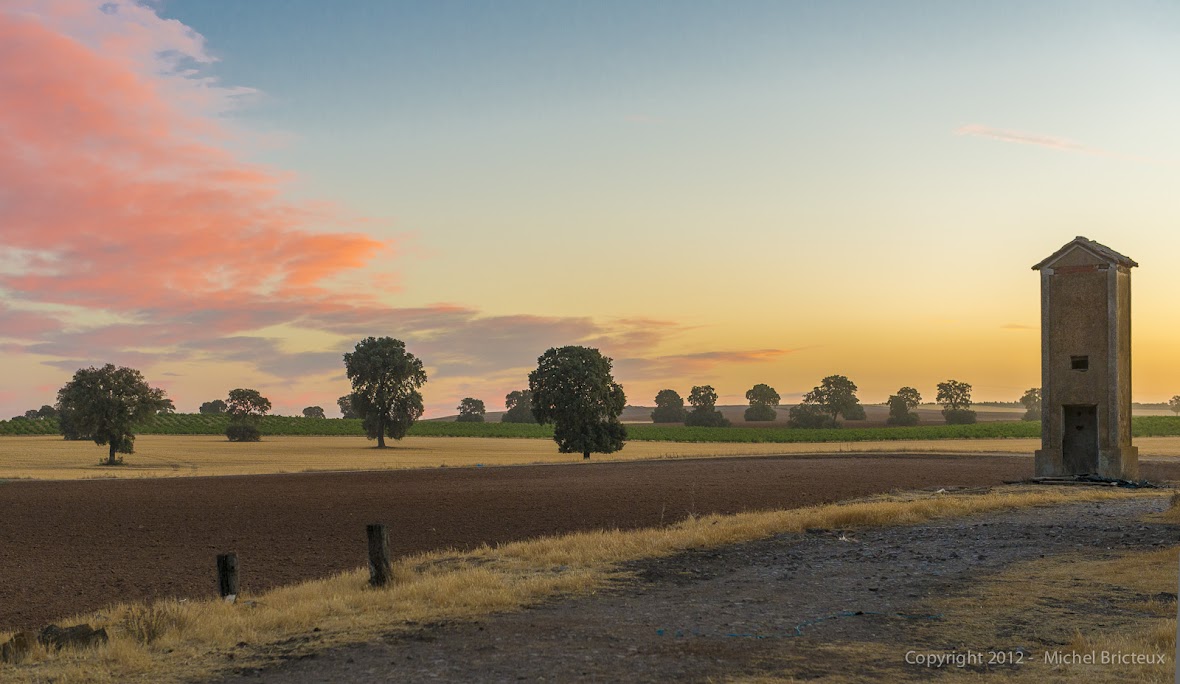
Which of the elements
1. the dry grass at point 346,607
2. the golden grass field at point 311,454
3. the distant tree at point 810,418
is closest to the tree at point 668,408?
the distant tree at point 810,418

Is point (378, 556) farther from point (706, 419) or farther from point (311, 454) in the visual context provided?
point (706, 419)

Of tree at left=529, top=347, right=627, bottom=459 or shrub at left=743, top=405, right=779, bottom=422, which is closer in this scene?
tree at left=529, top=347, right=627, bottom=459

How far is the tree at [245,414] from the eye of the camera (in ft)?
391

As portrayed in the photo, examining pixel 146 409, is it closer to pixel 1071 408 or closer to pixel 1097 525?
pixel 1071 408

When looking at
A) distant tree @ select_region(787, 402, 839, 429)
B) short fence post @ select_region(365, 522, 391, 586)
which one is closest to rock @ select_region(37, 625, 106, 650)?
short fence post @ select_region(365, 522, 391, 586)

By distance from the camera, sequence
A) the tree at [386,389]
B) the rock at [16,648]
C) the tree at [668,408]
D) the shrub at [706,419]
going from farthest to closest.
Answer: the tree at [668,408] → the shrub at [706,419] → the tree at [386,389] → the rock at [16,648]

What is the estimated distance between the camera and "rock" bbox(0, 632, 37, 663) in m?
12.9

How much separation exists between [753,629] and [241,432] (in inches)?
4531

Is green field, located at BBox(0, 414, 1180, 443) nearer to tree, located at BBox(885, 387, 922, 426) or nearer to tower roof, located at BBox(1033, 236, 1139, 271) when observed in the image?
tree, located at BBox(885, 387, 922, 426)

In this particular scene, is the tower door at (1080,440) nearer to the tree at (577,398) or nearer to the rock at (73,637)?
the rock at (73,637)

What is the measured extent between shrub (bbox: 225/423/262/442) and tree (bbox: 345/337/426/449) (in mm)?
20275

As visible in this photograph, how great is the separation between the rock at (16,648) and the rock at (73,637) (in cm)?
22

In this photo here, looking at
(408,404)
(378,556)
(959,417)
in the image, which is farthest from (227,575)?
(959,417)

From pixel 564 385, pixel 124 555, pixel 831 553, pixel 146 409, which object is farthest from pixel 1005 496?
pixel 146 409
